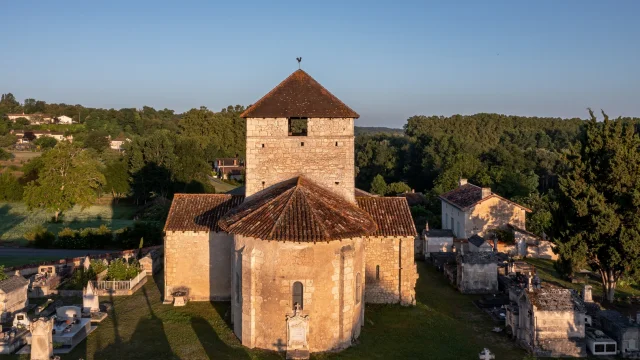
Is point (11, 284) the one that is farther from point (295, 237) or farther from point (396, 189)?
point (396, 189)

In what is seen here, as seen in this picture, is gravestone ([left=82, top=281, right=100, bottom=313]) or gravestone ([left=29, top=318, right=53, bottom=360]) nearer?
gravestone ([left=29, top=318, right=53, bottom=360])

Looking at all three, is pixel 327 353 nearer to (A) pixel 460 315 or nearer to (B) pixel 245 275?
(B) pixel 245 275

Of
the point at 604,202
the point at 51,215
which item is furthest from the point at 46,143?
the point at 604,202

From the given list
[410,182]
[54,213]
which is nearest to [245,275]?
[54,213]

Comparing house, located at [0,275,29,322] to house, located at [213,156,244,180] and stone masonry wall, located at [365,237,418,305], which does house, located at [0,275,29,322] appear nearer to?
stone masonry wall, located at [365,237,418,305]

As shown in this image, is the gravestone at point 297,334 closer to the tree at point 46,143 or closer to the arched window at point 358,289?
the arched window at point 358,289

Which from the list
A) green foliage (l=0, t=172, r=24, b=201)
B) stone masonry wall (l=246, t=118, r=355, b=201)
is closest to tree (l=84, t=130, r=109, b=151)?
green foliage (l=0, t=172, r=24, b=201)
